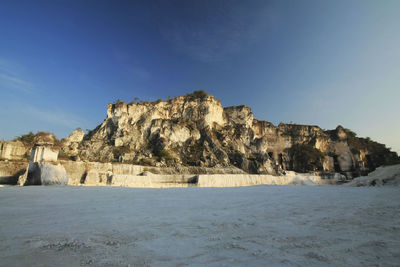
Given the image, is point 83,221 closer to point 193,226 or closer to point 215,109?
point 193,226

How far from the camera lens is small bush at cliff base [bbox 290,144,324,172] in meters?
52.9

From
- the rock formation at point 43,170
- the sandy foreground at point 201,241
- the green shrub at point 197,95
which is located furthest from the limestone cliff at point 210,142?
the sandy foreground at point 201,241

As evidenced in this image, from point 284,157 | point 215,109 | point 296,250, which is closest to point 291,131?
point 284,157

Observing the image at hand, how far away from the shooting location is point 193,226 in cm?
334

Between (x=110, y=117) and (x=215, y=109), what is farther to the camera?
(x=215, y=109)

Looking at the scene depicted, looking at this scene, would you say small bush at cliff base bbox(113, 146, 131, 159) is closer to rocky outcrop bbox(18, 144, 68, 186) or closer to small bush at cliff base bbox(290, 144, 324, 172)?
rocky outcrop bbox(18, 144, 68, 186)

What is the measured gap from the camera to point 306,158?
54250mm

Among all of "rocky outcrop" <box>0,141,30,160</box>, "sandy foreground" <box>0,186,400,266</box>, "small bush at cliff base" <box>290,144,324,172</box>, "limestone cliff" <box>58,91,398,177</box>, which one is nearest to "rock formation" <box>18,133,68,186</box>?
"rocky outcrop" <box>0,141,30,160</box>

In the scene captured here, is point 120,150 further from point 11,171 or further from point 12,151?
point 11,171

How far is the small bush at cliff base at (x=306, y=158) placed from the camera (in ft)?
173

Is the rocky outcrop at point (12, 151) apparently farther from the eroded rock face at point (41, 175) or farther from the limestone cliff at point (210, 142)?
the limestone cliff at point (210, 142)

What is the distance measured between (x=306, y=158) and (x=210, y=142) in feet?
95.8

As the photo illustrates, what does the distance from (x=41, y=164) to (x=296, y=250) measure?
21099 millimetres

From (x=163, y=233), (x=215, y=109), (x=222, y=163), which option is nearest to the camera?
(x=163, y=233)
